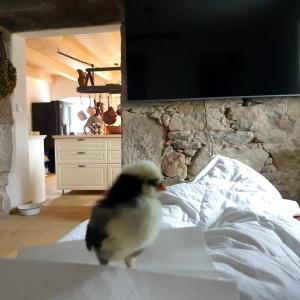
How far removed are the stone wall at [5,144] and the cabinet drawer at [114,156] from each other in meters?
1.31

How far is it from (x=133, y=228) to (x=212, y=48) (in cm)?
221

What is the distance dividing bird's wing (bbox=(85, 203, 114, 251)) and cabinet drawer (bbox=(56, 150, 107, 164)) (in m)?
3.80

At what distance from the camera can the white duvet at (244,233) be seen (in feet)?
1.62

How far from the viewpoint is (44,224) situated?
276cm

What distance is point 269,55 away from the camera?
2.17m

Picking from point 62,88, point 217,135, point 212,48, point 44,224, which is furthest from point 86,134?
point 62,88

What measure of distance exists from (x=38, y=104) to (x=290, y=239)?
6765 millimetres

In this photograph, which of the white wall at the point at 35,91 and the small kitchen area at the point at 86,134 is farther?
the white wall at the point at 35,91

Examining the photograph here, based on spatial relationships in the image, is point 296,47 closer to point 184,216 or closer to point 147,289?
point 184,216

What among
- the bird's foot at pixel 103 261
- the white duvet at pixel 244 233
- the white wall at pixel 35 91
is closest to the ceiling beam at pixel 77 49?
the white wall at pixel 35 91

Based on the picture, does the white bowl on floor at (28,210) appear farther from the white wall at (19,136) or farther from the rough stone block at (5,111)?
the rough stone block at (5,111)

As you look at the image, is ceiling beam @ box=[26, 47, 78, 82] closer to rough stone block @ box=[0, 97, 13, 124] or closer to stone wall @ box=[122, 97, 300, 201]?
rough stone block @ box=[0, 97, 13, 124]

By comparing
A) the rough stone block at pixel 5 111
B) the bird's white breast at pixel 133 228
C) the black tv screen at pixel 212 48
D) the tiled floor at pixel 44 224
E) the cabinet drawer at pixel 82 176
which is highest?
the black tv screen at pixel 212 48

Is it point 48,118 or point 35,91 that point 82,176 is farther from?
point 35,91
